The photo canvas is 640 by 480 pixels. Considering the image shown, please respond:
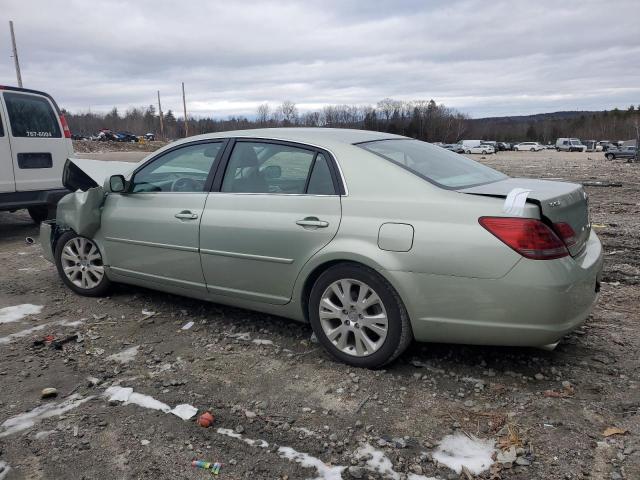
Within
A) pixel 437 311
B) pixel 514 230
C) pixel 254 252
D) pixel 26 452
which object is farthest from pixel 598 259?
pixel 26 452

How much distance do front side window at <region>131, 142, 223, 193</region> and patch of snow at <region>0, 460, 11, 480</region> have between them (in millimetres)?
2279

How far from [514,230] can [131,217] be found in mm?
3172

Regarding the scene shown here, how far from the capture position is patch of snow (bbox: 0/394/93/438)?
296 centimetres

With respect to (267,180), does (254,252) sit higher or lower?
lower

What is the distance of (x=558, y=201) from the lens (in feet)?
10.2

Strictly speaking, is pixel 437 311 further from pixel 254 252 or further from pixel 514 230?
pixel 254 252

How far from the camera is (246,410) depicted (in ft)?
10.2

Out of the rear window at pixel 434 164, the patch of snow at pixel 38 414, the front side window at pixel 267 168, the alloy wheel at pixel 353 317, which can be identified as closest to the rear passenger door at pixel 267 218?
the front side window at pixel 267 168

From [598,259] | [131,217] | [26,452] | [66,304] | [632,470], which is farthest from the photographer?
[66,304]

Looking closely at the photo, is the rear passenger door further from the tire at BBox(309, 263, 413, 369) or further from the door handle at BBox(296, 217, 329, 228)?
the tire at BBox(309, 263, 413, 369)

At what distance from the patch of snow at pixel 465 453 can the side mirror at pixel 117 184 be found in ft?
11.1

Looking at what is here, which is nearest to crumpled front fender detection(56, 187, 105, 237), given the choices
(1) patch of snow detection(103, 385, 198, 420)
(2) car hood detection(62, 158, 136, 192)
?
(2) car hood detection(62, 158, 136, 192)

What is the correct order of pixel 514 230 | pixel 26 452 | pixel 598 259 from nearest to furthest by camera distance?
pixel 26 452
pixel 514 230
pixel 598 259

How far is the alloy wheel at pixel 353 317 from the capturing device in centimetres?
340
